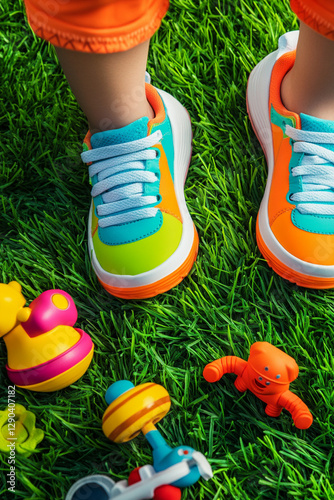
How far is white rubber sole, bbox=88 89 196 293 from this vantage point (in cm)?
138

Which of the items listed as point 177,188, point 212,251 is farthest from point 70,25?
point 212,251

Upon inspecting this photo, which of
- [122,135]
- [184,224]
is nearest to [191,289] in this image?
[184,224]

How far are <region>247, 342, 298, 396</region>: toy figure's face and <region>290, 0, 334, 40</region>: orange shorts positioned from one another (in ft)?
2.32

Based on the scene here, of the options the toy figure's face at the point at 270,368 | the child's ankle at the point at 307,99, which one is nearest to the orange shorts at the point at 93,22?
the child's ankle at the point at 307,99

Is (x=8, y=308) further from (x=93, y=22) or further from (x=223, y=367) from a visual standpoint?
(x=93, y=22)

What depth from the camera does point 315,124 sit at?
54.5 inches

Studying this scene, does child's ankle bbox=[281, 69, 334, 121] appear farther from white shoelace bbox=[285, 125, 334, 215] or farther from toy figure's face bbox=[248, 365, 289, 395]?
toy figure's face bbox=[248, 365, 289, 395]

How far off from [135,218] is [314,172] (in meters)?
0.51

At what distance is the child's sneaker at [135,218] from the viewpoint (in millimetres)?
1378

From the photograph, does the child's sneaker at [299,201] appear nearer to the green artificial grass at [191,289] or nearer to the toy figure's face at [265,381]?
the green artificial grass at [191,289]

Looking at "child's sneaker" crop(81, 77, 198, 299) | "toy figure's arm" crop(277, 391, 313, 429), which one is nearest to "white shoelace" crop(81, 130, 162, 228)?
"child's sneaker" crop(81, 77, 198, 299)

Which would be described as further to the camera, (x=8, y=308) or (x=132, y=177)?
(x=132, y=177)

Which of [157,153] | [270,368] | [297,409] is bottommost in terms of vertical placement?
[297,409]

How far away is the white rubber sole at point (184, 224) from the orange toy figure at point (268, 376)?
28cm
